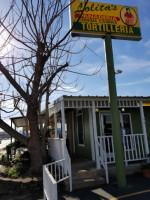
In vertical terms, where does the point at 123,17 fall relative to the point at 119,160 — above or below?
above

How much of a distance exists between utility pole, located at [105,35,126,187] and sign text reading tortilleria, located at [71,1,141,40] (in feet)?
2.75

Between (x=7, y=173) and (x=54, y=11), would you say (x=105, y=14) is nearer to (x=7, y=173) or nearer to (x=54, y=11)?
(x=54, y=11)

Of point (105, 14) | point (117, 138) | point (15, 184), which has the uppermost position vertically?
point (105, 14)

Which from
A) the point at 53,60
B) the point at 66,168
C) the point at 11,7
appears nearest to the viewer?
the point at 11,7

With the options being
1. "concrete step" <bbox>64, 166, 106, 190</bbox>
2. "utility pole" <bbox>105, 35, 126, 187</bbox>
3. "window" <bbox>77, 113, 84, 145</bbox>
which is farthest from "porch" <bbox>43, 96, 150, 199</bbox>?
"utility pole" <bbox>105, 35, 126, 187</bbox>

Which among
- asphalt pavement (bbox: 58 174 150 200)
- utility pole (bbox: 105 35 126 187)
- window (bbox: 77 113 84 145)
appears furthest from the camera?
window (bbox: 77 113 84 145)

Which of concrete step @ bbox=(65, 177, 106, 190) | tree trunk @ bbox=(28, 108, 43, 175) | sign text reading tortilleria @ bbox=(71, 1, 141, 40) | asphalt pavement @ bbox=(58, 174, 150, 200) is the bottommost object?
asphalt pavement @ bbox=(58, 174, 150, 200)

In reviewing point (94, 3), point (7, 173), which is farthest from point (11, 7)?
point (7, 173)

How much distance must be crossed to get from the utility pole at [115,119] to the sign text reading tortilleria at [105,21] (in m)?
0.84

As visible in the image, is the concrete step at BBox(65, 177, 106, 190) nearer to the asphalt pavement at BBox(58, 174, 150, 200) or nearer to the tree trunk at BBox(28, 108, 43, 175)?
the asphalt pavement at BBox(58, 174, 150, 200)

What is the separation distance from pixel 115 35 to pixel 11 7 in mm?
3747

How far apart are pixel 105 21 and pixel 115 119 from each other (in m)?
3.82

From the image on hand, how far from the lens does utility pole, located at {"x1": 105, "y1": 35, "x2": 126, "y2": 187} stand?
206 inches

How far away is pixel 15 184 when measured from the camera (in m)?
5.96
